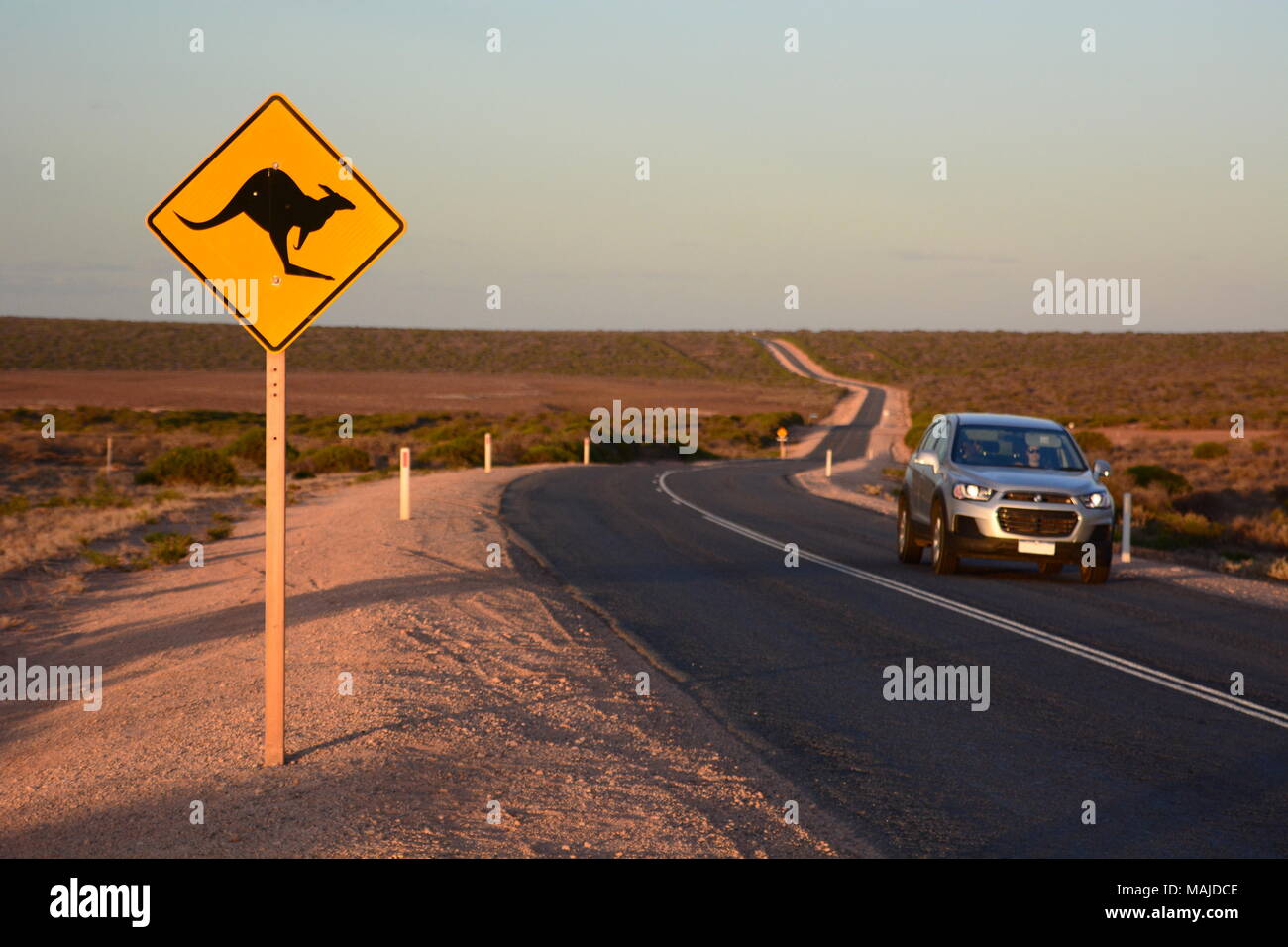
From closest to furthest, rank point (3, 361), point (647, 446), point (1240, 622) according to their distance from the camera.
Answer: point (1240, 622), point (647, 446), point (3, 361)

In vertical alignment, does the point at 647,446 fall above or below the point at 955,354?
below

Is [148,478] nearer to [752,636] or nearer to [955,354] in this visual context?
[752,636]

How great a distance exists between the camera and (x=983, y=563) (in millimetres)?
17234

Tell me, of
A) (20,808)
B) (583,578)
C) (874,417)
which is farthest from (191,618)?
(874,417)

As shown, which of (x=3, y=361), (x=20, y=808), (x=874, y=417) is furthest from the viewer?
(x=3, y=361)

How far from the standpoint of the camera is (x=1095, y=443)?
51.0 m

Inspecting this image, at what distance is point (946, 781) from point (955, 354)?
174722mm

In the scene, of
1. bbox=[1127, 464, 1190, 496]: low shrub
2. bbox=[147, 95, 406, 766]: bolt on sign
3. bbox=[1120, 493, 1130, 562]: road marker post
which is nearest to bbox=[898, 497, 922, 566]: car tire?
bbox=[1120, 493, 1130, 562]: road marker post

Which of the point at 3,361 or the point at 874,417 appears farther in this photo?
the point at 3,361

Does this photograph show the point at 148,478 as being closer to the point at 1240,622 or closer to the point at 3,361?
the point at 1240,622

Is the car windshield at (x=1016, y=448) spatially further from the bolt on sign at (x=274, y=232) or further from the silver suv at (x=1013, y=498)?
the bolt on sign at (x=274, y=232)

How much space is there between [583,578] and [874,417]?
273 ft

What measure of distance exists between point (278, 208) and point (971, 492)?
10125 millimetres

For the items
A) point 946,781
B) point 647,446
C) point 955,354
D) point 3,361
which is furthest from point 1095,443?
point 955,354
